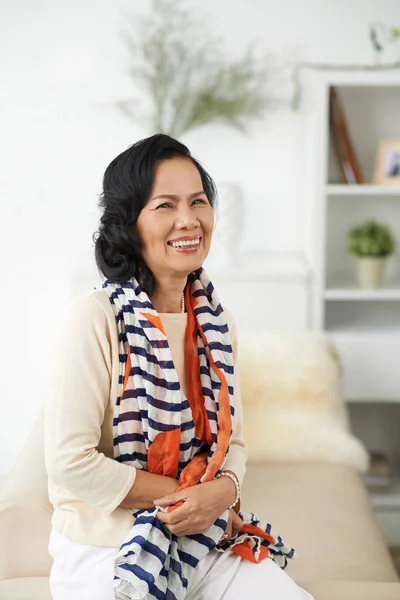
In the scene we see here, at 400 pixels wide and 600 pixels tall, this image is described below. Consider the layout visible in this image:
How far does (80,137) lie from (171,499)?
2.04 metres

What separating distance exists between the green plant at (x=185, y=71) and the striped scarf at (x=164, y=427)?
66.5 inches

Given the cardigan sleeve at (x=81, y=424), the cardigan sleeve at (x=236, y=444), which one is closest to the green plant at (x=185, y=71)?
the cardigan sleeve at (x=236, y=444)

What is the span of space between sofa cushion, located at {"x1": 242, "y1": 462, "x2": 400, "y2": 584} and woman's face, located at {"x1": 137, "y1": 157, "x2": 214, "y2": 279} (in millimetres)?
780

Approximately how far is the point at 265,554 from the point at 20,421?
2016 millimetres

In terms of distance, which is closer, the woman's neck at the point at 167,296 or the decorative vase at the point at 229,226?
the woman's neck at the point at 167,296

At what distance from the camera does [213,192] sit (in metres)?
1.65

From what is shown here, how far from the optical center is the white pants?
1373mm

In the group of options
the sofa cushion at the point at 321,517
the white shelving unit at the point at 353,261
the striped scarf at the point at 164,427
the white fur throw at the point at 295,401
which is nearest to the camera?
the striped scarf at the point at 164,427

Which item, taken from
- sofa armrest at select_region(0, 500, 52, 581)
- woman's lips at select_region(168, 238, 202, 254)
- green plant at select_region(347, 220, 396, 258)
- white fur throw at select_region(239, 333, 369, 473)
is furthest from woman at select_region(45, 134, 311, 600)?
green plant at select_region(347, 220, 396, 258)

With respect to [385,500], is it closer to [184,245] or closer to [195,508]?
[195,508]

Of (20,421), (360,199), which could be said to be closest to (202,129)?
(360,199)

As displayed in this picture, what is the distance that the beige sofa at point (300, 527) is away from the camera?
1.63 m

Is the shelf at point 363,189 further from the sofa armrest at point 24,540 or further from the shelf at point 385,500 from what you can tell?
the sofa armrest at point 24,540

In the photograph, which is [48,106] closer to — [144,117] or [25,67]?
[25,67]
